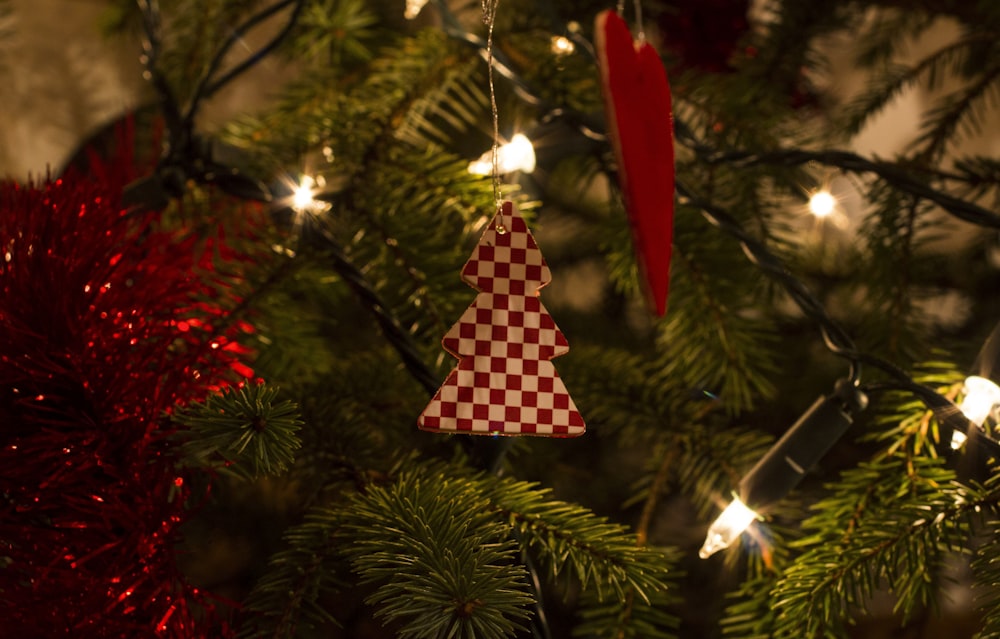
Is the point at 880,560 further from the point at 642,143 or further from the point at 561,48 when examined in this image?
the point at 561,48

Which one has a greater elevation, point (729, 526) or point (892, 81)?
point (892, 81)

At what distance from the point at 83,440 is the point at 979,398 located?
0.41 meters

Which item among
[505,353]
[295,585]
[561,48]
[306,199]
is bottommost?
[295,585]

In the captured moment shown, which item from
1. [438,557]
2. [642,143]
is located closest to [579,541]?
[438,557]

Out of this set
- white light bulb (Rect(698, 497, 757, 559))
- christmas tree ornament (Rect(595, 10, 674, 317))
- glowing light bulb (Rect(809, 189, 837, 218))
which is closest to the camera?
christmas tree ornament (Rect(595, 10, 674, 317))

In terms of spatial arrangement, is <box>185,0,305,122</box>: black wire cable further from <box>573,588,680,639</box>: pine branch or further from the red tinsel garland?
<box>573,588,680,639</box>: pine branch

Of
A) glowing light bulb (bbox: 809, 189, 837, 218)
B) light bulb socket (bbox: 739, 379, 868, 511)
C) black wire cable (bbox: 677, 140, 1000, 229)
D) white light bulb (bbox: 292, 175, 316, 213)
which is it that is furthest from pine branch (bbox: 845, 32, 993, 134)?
white light bulb (bbox: 292, 175, 316, 213)

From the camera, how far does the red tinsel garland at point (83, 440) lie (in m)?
0.31

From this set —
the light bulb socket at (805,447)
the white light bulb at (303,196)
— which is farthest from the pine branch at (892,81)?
the white light bulb at (303,196)

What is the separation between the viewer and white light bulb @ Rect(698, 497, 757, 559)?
38 cm

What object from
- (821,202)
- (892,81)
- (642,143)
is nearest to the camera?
(642,143)

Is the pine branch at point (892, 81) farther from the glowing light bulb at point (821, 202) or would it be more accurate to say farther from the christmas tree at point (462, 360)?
the glowing light bulb at point (821, 202)

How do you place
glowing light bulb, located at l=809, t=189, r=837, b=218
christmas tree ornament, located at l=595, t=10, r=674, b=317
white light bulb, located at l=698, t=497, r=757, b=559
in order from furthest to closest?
1. glowing light bulb, located at l=809, t=189, r=837, b=218
2. white light bulb, located at l=698, t=497, r=757, b=559
3. christmas tree ornament, located at l=595, t=10, r=674, b=317

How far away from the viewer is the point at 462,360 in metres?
0.35
